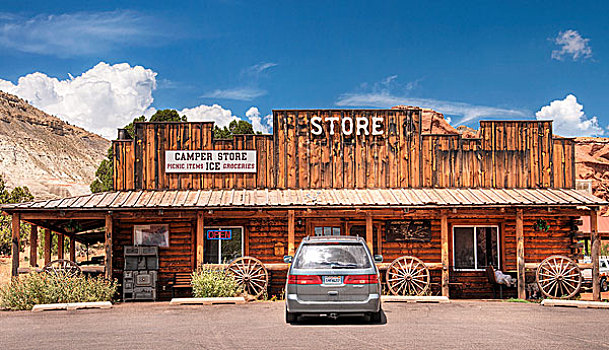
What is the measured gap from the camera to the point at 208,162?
1905 centimetres

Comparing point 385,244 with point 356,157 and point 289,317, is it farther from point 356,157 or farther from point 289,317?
point 289,317

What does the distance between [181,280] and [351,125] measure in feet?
23.8

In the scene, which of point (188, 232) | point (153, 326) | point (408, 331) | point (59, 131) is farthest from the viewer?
point (59, 131)

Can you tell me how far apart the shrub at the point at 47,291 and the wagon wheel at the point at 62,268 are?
0.37 meters

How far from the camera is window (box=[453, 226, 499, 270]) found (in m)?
19.4

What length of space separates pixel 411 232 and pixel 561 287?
464cm

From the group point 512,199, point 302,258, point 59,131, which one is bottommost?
point 302,258

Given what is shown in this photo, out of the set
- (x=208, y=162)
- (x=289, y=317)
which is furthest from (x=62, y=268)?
(x=289, y=317)

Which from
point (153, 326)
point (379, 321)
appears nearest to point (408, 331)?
point (379, 321)

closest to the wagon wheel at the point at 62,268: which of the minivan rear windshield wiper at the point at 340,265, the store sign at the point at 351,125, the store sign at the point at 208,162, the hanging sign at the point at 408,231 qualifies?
the store sign at the point at 208,162

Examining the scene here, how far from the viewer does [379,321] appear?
12.0m

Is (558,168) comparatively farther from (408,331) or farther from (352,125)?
(408,331)

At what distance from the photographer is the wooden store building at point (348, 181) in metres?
19.0

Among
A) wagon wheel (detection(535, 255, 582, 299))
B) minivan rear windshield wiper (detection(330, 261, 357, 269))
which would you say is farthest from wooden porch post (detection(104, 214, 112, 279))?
wagon wheel (detection(535, 255, 582, 299))
